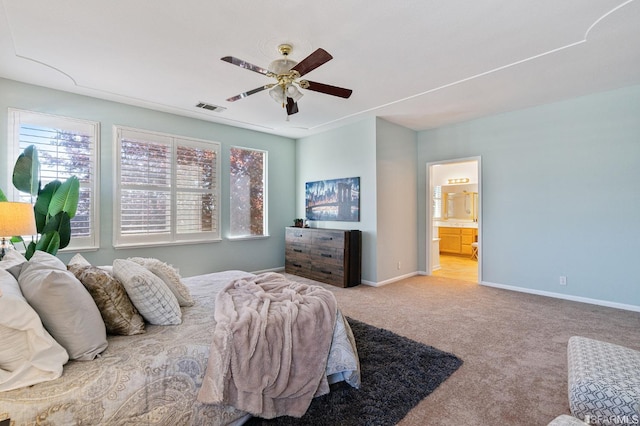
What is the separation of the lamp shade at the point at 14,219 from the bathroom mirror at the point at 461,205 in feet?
29.5

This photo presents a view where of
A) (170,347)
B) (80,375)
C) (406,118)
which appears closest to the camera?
(80,375)

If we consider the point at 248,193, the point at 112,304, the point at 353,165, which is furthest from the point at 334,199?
the point at 112,304

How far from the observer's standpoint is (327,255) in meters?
5.09

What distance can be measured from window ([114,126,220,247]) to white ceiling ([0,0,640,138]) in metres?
0.71

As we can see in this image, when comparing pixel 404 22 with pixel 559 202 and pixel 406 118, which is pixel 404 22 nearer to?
pixel 406 118

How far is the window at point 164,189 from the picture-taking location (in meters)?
4.29

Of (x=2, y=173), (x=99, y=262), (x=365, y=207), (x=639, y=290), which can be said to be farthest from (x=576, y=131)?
(x=2, y=173)

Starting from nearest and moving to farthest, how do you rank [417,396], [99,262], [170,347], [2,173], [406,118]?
[170,347] → [417,396] → [2,173] → [99,262] → [406,118]

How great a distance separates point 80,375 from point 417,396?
6.40ft

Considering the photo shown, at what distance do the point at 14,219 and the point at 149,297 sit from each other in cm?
148

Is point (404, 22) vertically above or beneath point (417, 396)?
above

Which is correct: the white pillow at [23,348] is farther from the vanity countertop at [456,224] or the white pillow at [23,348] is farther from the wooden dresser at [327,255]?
the vanity countertop at [456,224]

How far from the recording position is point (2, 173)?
11.4ft

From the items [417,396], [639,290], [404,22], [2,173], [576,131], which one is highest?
[404,22]
